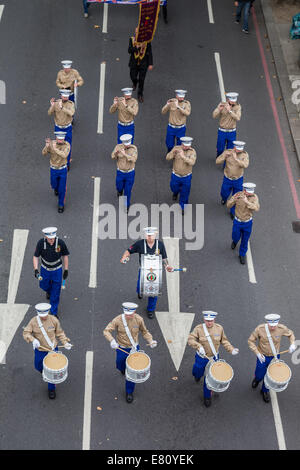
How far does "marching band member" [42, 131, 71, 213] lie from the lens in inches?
749

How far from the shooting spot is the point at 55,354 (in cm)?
1479

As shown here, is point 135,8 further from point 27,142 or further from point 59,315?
point 59,315

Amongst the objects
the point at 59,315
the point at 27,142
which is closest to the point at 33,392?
the point at 59,315

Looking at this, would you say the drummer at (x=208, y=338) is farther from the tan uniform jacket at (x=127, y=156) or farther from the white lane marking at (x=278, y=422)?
the tan uniform jacket at (x=127, y=156)

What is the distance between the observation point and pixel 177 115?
69.3 ft

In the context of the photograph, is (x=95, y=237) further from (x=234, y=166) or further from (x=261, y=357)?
(x=261, y=357)

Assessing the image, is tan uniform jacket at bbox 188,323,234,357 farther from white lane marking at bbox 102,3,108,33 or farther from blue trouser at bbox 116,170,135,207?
white lane marking at bbox 102,3,108,33

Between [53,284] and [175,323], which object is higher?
[53,284]

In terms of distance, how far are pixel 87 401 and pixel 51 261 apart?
9.41 feet

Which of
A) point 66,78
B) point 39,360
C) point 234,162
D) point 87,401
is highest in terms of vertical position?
point 66,78

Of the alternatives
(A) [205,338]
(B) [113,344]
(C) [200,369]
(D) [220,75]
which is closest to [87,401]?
(B) [113,344]

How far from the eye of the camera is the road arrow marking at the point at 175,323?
1682cm

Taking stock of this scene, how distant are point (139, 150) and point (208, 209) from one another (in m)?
3.05

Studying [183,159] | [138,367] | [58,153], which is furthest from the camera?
[183,159]
